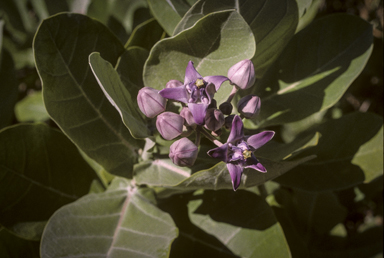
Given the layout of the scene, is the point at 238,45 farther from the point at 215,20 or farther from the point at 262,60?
the point at 262,60

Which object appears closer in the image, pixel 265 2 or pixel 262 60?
pixel 265 2

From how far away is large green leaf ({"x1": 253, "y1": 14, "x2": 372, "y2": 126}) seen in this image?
69.9 inches

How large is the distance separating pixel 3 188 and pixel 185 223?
98 cm

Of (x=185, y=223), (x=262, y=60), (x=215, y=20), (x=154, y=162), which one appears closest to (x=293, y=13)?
(x=262, y=60)

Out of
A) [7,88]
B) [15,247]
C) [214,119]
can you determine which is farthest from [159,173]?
[7,88]

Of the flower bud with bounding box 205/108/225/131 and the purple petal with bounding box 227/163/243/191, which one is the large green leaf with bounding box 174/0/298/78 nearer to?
the flower bud with bounding box 205/108/225/131

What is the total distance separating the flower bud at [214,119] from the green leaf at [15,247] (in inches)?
55.4

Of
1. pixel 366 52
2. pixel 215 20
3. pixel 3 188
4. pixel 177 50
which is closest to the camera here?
pixel 215 20

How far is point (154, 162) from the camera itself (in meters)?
1.65

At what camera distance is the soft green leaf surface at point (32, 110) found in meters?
2.73

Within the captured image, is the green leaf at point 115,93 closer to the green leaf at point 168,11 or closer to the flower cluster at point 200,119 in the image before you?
the flower cluster at point 200,119

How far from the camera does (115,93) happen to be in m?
1.32

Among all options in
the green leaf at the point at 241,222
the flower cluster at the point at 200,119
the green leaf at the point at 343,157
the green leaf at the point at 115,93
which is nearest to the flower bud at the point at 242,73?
the flower cluster at the point at 200,119

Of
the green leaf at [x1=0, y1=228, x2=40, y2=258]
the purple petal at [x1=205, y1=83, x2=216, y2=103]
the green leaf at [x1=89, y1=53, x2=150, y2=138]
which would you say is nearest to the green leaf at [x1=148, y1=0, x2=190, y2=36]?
the green leaf at [x1=89, y1=53, x2=150, y2=138]
